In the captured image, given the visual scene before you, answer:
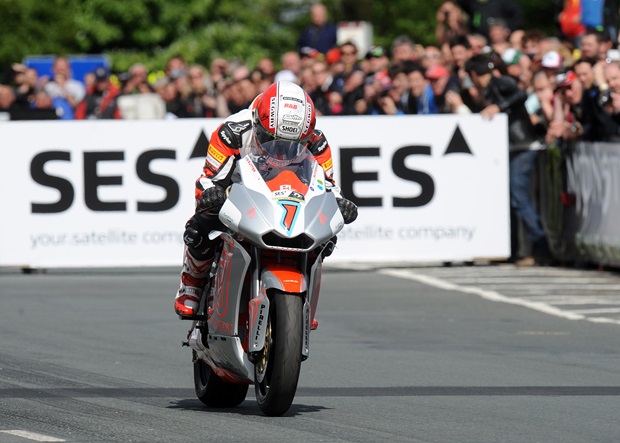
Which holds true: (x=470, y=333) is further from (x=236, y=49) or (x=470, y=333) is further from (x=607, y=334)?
(x=236, y=49)

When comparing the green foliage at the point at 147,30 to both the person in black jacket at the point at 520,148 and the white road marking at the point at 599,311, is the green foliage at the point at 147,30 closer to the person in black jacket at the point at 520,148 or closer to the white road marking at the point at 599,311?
the person in black jacket at the point at 520,148

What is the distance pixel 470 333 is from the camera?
13297 millimetres

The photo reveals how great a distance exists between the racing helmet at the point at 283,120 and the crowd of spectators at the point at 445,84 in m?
9.33

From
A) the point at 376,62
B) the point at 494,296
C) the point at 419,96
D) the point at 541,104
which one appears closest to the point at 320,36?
the point at 376,62

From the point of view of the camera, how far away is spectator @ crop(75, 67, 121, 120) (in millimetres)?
24328

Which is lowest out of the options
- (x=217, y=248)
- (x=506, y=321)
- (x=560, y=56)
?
(x=506, y=321)

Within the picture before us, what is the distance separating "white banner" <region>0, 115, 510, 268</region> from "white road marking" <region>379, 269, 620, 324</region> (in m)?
0.39

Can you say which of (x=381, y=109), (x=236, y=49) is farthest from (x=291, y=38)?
(x=381, y=109)

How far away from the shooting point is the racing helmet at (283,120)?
8672mm

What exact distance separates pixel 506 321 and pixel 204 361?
209 inches

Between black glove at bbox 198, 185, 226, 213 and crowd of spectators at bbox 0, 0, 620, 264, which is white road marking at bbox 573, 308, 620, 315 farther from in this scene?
black glove at bbox 198, 185, 226, 213

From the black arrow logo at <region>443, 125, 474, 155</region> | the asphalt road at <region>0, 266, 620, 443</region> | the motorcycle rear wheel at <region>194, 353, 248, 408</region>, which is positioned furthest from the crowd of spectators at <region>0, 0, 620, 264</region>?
the motorcycle rear wheel at <region>194, 353, 248, 408</region>

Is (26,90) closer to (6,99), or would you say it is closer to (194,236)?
(6,99)

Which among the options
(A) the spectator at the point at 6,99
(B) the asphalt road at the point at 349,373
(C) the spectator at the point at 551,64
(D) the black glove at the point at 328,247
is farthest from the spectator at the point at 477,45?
(D) the black glove at the point at 328,247
